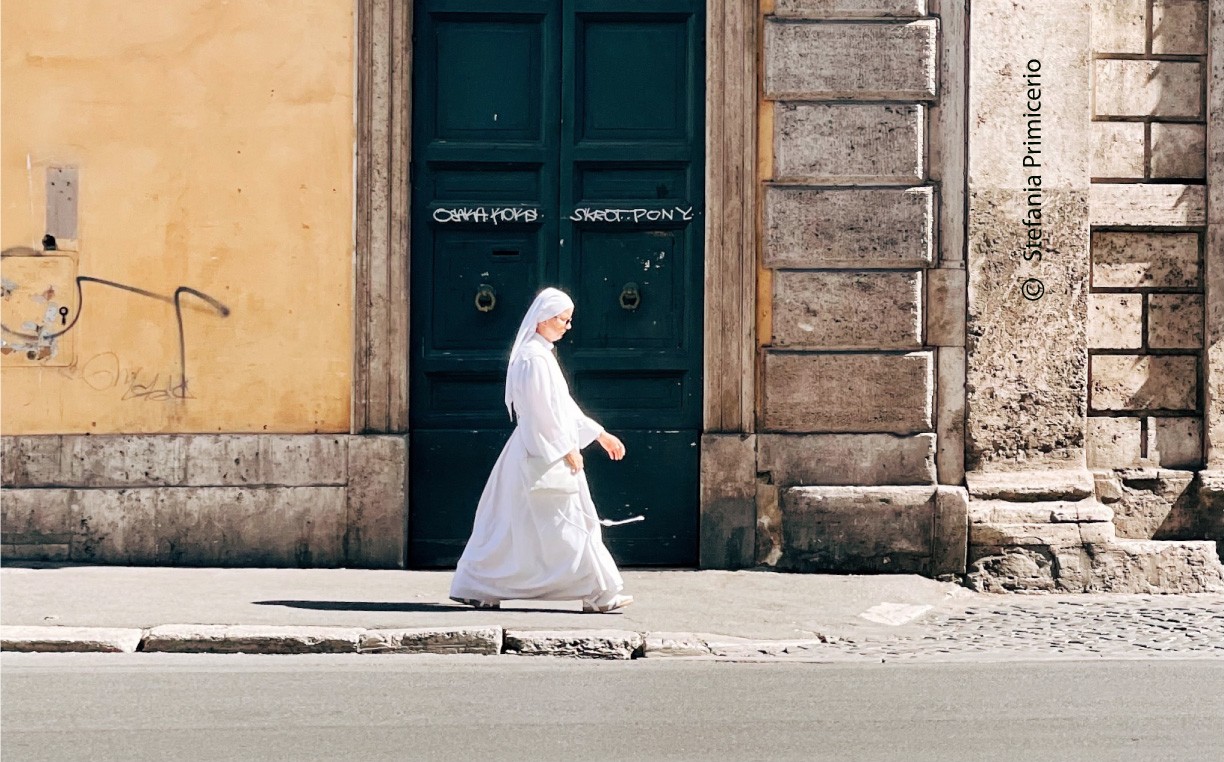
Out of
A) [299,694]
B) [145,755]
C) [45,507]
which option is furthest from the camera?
[45,507]

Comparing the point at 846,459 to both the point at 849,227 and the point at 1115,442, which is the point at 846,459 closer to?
the point at 849,227

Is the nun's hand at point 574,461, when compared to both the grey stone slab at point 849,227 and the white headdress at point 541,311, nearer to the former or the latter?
the white headdress at point 541,311

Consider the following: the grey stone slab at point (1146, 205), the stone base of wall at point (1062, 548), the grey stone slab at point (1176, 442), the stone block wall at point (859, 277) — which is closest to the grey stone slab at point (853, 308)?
the stone block wall at point (859, 277)

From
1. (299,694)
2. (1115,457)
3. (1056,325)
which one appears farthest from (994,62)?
(299,694)

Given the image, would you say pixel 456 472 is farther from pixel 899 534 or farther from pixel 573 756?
pixel 573 756

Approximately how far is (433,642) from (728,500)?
291 centimetres

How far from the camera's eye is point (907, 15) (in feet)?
31.7

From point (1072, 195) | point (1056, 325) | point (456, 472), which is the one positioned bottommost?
point (456, 472)

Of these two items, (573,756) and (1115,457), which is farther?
(1115,457)

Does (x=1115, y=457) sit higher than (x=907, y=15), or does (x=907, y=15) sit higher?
(x=907, y=15)

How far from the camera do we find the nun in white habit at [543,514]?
809 cm

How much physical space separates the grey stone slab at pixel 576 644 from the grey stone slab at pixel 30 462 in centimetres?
372

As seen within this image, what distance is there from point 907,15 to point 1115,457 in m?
3.01

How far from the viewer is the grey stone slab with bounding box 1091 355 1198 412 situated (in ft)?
32.9
